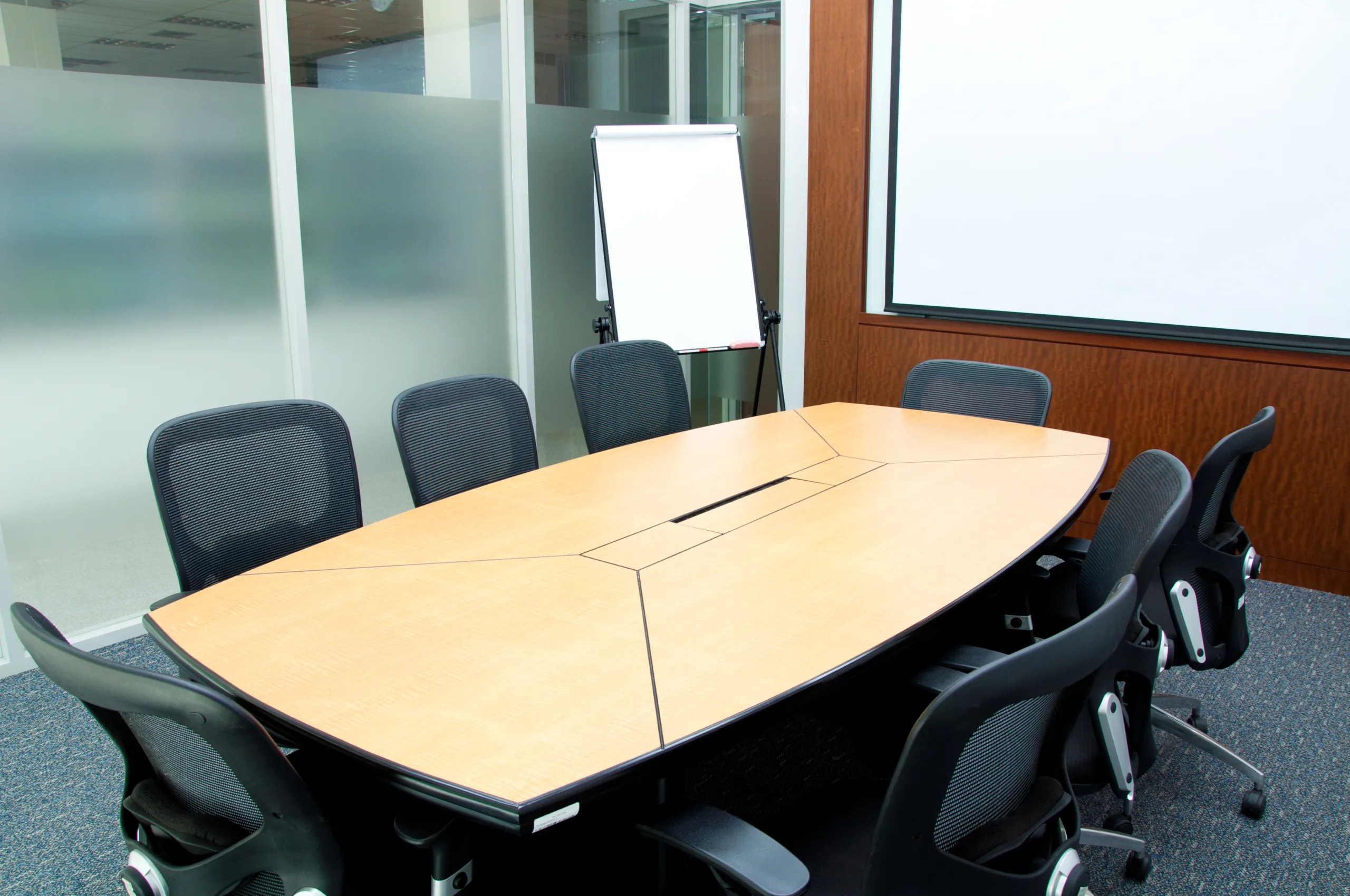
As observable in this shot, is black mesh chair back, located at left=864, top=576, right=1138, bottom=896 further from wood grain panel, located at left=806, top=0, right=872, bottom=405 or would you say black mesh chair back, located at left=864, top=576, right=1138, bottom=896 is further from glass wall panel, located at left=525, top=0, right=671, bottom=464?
wood grain panel, located at left=806, top=0, right=872, bottom=405

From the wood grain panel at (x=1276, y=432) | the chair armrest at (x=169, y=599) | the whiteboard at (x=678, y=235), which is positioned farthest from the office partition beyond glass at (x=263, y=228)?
the wood grain panel at (x=1276, y=432)

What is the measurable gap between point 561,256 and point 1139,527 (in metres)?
3.73

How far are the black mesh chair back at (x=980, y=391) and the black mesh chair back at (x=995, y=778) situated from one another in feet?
7.37

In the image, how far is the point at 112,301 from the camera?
346 cm

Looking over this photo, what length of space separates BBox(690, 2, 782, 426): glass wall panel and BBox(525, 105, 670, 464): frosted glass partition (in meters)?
0.66

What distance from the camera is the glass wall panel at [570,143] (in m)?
4.96

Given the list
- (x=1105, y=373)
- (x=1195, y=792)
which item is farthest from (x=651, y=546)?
(x=1105, y=373)

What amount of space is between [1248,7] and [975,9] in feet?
3.92

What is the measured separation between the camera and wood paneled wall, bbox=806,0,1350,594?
3.90 m

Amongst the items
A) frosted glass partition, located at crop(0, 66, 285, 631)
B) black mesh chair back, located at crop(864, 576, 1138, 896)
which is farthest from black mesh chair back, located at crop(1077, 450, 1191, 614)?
frosted glass partition, located at crop(0, 66, 285, 631)

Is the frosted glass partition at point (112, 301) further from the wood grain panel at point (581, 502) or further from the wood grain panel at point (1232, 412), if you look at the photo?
the wood grain panel at point (1232, 412)

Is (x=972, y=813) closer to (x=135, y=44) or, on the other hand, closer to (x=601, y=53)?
(x=135, y=44)

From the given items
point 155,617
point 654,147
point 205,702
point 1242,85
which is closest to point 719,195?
point 654,147

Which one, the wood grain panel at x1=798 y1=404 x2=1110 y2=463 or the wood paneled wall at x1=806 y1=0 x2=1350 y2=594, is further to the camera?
the wood paneled wall at x1=806 y1=0 x2=1350 y2=594
